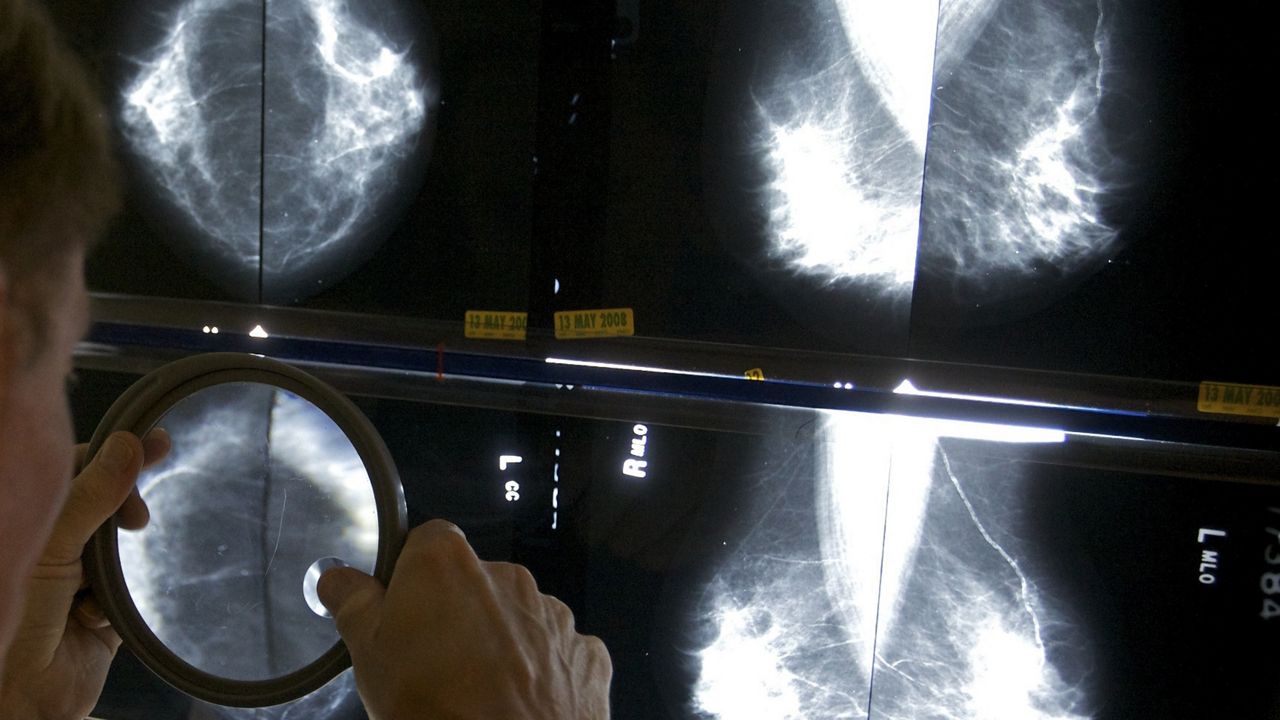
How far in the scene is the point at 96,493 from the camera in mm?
840

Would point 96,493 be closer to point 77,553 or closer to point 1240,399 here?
point 77,553

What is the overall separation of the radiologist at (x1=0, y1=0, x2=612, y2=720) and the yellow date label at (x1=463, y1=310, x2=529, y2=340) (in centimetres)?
52

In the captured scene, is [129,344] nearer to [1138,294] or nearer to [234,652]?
[234,652]

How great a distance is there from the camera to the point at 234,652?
109 cm

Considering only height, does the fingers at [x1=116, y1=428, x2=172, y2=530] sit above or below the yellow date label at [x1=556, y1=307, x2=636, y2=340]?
below

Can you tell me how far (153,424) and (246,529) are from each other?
0.36 metres

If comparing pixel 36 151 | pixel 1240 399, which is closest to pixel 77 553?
pixel 36 151

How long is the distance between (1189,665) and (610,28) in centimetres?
129

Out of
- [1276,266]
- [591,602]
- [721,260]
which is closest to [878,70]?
[721,260]

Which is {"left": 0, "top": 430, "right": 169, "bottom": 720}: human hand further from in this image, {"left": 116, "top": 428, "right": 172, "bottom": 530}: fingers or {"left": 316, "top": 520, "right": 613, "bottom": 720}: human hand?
{"left": 316, "top": 520, "right": 613, "bottom": 720}: human hand

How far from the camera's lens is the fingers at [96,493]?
0.84 meters

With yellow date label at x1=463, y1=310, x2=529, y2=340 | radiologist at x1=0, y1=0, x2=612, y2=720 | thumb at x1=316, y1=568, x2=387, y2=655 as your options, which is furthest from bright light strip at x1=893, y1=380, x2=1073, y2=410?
thumb at x1=316, y1=568, x2=387, y2=655

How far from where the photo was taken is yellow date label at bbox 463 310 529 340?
4.48 ft

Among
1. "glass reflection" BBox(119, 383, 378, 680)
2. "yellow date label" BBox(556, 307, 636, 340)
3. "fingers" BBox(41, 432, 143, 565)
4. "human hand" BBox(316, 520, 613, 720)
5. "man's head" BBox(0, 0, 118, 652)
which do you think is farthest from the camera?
"yellow date label" BBox(556, 307, 636, 340)
